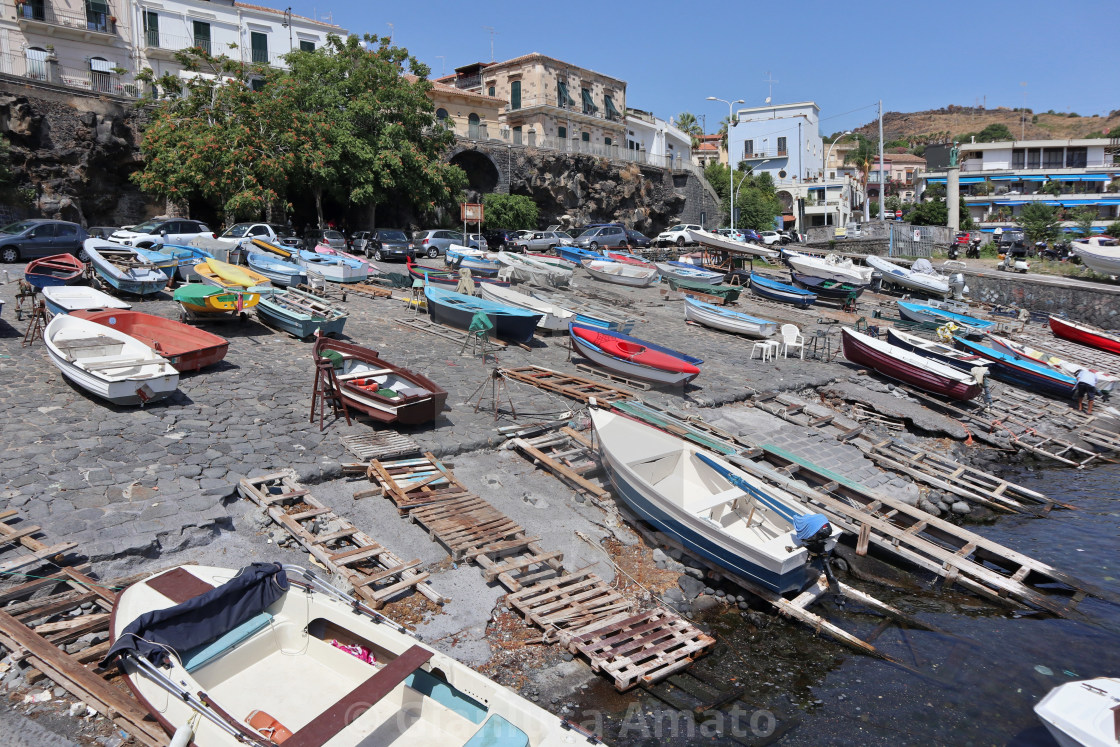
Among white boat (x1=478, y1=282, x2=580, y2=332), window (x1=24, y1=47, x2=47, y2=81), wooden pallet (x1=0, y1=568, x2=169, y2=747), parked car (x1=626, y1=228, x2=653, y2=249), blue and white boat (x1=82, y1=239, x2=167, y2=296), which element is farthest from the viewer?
parked car (x1=626, y1=228, x2=653, y2=249)

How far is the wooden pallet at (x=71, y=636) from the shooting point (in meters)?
6.05

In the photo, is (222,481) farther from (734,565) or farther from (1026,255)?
(1026,255)

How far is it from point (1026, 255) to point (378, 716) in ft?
148

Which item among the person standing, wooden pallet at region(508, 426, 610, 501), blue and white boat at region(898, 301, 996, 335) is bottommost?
the person standing

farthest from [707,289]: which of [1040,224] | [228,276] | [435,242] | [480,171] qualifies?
[1040,224]

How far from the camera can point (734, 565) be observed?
30.5ft

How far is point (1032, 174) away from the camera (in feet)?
210

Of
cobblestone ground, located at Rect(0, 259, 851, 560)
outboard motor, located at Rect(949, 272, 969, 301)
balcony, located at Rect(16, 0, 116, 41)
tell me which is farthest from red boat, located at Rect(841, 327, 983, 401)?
balcony, located at Rect(16, 0, 116, 41)

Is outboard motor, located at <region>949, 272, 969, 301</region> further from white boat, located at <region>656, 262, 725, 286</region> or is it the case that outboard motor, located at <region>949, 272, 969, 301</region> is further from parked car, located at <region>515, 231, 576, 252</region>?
parked car, located at <region>515, 231, 576, 252</region>

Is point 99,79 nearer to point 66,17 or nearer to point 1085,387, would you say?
point 66,17

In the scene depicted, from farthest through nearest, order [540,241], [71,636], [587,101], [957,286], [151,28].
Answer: [587,101]
[151,28]
[540,241]
[957,286]
[71,636]

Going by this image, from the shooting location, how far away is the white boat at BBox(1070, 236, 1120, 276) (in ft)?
103

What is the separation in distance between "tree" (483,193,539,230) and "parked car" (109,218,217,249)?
18565mm

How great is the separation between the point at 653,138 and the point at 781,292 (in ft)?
125
